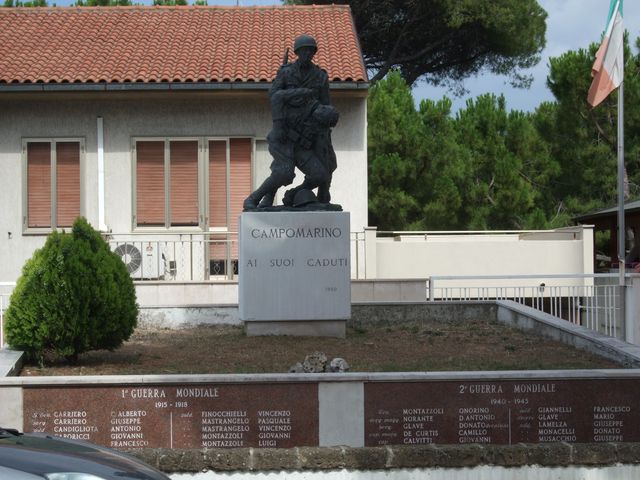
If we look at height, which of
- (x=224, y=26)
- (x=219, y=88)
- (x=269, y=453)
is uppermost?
(x=224, y=26)

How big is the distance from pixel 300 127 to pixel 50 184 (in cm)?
863

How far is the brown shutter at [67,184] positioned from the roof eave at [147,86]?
1.19 meters

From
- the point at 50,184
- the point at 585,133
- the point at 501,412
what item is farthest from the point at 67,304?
the point at 585,133

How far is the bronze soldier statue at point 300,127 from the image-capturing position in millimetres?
12648

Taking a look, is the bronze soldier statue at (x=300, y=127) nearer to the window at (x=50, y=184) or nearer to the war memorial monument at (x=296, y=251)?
the war memorial monument at (x=296, y=251)

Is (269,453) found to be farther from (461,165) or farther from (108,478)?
(461,165)

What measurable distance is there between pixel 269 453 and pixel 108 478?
8.73 feet

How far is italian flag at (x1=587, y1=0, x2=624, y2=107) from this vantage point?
16.2 meters

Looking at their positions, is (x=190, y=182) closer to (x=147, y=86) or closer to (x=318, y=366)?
(x=147, y=86)

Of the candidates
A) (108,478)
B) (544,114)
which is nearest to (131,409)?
(108,478)

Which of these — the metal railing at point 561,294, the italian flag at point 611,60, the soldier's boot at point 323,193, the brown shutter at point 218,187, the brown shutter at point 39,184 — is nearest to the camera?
the soldier's boot at point 323,193

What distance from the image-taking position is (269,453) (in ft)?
25.7

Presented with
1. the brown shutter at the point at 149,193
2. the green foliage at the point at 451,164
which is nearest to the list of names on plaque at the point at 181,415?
the brown shutter at the point at 149,193

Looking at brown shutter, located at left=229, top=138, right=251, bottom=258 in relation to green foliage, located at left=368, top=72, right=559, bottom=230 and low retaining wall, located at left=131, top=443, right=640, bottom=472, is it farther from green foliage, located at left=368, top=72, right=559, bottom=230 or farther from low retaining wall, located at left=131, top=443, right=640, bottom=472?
low retaining wall, located at left=131, top=443, right=640, bottom=472
